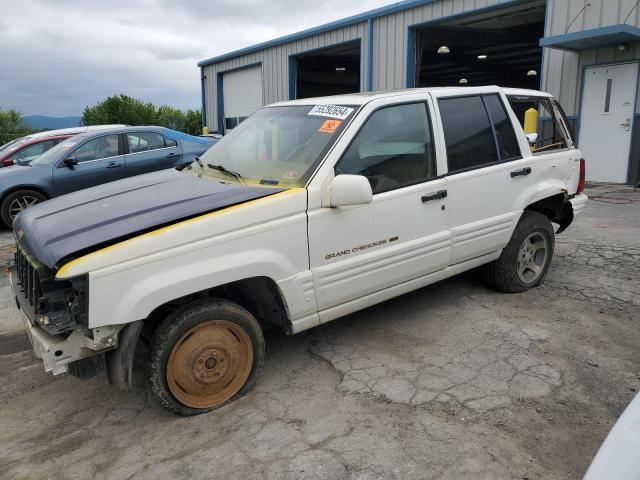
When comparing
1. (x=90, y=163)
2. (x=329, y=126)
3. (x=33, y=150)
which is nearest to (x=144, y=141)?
(x=90, y=163)

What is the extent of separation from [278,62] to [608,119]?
11455 mm

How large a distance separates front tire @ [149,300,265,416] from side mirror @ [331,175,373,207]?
34.3 inches

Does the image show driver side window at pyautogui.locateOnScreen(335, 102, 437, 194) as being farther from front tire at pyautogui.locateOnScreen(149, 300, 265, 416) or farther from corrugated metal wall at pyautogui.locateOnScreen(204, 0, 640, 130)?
corrugated metal wall at pyautogui.locateOnScreen(204, 0, 640, 130)

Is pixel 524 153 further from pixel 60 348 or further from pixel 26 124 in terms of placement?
pixel 26 124

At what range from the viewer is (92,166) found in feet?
28.8

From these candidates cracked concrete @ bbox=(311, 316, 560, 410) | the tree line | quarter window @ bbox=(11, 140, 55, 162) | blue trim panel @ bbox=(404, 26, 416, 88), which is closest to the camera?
cracked concrete @ bbox=(311, 316, 560, 410)

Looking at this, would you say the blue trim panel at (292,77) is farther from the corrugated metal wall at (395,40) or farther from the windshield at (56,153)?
the windshield at (56,153)

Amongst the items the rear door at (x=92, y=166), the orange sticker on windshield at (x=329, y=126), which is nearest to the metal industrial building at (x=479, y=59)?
the rear door at (x=92, y=166)

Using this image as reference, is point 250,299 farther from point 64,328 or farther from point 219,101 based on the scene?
point 219,101

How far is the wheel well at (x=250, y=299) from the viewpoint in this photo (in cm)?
296

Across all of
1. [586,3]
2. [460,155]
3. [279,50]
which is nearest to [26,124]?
[279,50]

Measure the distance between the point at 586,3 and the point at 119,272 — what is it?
11470 millimetres

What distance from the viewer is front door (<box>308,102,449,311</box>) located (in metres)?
3.24

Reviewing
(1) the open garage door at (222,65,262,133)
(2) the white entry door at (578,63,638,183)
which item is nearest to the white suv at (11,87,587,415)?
(2) the white entry door at (578,63,638,183)
